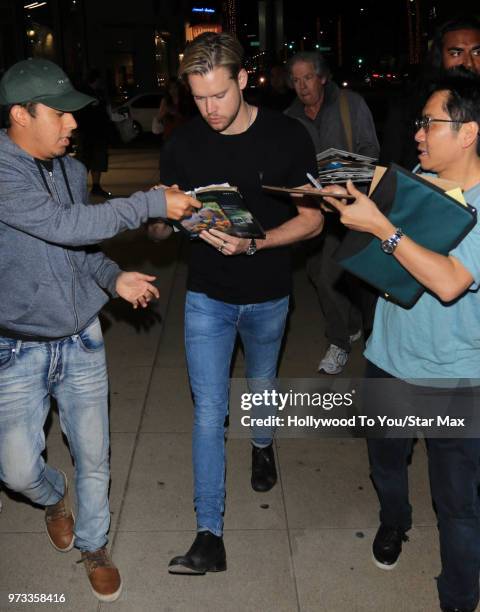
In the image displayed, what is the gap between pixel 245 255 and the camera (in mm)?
3672

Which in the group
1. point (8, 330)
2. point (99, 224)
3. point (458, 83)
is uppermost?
point (458, 83)

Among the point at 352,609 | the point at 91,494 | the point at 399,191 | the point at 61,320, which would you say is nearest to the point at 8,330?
the point at 61,320

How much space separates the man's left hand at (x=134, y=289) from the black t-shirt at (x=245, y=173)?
41cm

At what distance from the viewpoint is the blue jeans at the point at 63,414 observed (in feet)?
10.2

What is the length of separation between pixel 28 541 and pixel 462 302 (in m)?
2.40

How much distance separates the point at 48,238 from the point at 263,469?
204cm

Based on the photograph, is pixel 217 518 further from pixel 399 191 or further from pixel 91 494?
pixel 399 191

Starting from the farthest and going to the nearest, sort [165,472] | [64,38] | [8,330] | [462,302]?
1. [64,38]
2. [165,472]
3. [8,330]
4. [462,302]

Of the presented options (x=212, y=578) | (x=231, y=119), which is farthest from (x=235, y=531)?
(x=231, y=119)

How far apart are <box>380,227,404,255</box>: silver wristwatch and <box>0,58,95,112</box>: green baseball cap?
49.1 inches

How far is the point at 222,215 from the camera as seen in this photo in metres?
3.23

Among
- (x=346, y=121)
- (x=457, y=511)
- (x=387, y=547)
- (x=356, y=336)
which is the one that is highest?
(x=346, y=121)

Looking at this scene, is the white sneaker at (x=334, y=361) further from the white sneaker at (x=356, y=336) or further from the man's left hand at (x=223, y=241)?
the man's left hand at (x=223, y=241)

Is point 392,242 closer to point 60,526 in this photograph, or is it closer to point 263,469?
point 263,469
